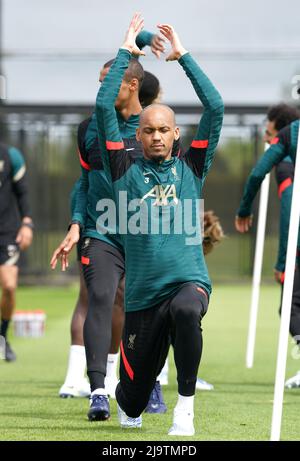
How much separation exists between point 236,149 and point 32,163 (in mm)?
4090

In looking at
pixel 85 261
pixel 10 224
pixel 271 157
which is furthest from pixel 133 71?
pixel 10 224

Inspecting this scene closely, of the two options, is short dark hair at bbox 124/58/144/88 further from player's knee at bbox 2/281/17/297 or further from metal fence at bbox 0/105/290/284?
metal fence at bbox 0/105/290/284

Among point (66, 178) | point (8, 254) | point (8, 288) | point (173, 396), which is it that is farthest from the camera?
point (66, 178)

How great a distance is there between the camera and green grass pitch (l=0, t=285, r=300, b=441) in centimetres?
620

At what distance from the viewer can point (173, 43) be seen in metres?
5.93

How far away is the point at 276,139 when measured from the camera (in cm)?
841

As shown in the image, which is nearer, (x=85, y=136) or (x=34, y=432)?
(x=34, y=432)

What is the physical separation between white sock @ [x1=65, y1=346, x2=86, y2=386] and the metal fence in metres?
14.3

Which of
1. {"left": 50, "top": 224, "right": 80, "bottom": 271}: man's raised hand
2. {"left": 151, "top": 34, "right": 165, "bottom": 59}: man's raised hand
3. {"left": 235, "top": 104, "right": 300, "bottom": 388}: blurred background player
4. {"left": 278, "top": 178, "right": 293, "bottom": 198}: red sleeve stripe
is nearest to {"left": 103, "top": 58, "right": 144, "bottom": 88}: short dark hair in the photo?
{"left": 151, "top": 34, "right": 165, "bottom": 59}: man's raised hand

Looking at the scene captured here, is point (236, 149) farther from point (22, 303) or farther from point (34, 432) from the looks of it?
point (34, 432)

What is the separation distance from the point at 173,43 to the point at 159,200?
80cm

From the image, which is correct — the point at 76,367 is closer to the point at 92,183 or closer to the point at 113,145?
the point at 92,183
